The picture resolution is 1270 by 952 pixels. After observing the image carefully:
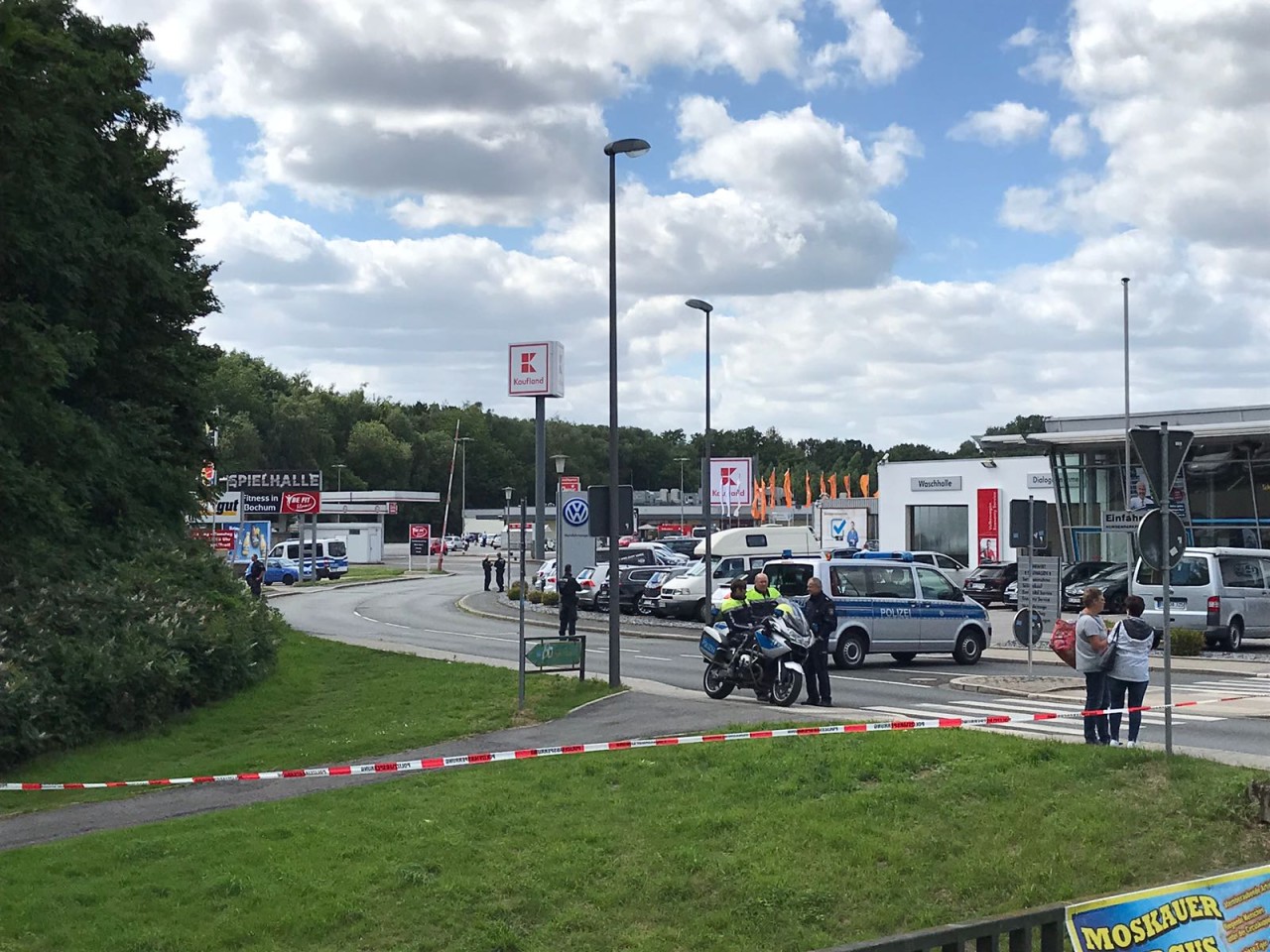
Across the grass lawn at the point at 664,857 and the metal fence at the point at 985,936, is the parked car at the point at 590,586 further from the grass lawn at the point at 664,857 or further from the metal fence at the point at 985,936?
the metal fence at the point at 985,936

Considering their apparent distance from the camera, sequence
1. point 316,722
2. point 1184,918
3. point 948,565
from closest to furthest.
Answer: point 1184,918
point 316,722
point 948,565

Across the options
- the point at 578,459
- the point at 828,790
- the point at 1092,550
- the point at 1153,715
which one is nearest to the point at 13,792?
the point at 828,790

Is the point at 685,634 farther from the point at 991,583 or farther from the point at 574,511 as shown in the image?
the point at 991,583

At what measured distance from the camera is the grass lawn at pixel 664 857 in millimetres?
7789

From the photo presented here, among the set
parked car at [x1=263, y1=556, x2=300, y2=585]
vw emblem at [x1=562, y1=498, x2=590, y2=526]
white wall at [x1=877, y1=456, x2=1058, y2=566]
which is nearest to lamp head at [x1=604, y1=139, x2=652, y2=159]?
vw emblem at [x1=562, y1=498, x2=590, y2=526]

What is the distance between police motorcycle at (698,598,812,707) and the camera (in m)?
18.2

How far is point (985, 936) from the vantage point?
500 cm

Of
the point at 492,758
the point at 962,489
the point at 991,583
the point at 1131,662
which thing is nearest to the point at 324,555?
the point at 962,489

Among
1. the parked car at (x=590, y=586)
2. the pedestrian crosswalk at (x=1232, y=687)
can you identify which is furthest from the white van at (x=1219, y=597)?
the parked car at (x=590, y=586)

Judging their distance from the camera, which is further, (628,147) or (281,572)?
(281,572)

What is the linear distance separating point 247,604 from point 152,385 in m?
5.17

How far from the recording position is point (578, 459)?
15062 cm

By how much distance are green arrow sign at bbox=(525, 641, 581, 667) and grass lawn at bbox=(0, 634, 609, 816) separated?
0.31 metres

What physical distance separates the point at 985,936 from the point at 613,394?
1631 cm
